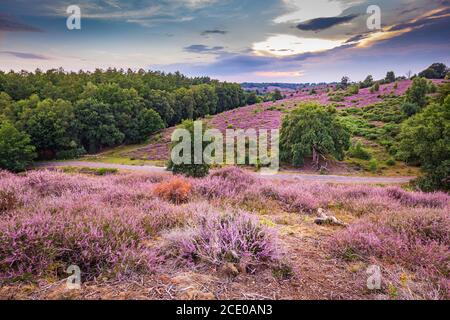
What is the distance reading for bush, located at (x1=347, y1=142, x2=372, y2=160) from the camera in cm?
4216

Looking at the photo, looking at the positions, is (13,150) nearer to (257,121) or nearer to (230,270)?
(257,121)

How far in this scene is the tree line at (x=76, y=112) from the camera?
52562mm

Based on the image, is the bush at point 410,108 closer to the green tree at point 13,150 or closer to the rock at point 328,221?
the rock at point 328,221

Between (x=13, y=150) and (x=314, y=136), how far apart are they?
153 ft

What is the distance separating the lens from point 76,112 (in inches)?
2346

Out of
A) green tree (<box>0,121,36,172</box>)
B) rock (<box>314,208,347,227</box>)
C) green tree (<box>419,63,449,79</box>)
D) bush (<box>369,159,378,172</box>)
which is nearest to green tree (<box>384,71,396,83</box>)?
green tree (<box>419,63,449,79</box>)

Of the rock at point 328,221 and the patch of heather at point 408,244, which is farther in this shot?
the rock at point 328,221

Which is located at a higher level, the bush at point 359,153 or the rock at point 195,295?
the rock at point 195,295

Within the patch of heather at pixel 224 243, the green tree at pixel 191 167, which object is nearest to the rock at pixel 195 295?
the patch of heather at pixel 224 243

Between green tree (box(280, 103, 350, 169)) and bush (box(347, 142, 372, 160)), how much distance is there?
131 inches

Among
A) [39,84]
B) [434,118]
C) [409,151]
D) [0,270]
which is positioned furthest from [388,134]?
[39,84]

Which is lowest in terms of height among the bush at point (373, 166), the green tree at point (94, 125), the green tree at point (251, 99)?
the bush at point (373, 166)

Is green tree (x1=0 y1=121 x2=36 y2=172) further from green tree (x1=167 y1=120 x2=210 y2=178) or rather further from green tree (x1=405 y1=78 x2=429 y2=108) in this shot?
green tree (x1=405 y1=78 x2=429 y2=108)

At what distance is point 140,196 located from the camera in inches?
280
